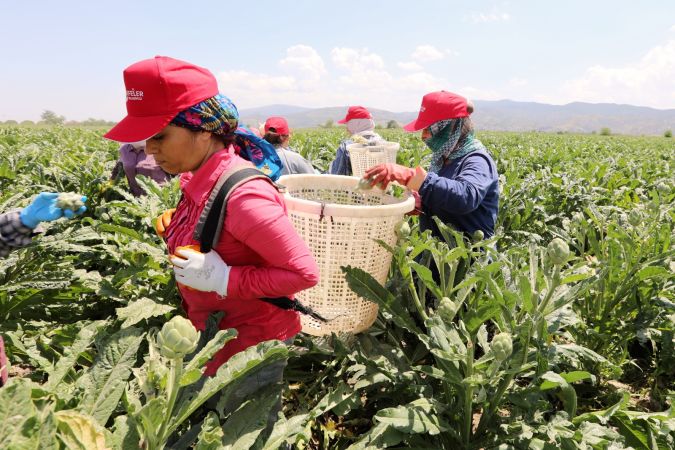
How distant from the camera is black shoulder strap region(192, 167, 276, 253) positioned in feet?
4.42

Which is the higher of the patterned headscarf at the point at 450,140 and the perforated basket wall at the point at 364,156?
the patterned headscarf at the point at 450,140

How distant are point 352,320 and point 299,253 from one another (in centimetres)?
77

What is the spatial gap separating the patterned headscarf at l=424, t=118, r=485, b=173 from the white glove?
166 cm

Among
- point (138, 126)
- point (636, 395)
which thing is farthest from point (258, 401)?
point (636, 395)

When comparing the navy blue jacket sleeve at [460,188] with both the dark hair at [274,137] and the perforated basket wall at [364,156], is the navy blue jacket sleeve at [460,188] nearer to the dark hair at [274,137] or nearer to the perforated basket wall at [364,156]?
the perforated basket wall at [364,156]

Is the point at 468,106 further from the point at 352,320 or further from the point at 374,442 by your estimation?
the point at 374,442

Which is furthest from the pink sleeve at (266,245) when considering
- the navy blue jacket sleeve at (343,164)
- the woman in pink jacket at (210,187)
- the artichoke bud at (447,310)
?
the navy blue jacket sleeve at (343,164)

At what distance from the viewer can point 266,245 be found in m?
1.35

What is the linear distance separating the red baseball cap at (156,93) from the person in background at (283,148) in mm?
2599

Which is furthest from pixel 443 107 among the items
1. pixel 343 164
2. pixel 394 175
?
pixel 343 164

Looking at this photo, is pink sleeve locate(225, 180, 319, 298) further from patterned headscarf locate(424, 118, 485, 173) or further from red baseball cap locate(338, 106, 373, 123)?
red baseball cap locate(338, 106, 373, 123)

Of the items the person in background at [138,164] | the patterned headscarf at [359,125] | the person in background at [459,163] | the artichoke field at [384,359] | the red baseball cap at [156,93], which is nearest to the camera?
the artichoke field at [384,359]

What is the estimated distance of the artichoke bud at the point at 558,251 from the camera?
1.42 metres

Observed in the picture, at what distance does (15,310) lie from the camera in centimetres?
250
